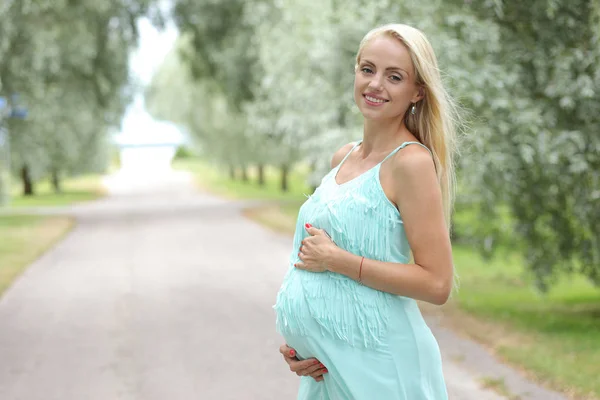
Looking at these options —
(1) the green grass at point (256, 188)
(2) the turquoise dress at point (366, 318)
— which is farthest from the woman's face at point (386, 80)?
(1) the green grass at point (256, 188)

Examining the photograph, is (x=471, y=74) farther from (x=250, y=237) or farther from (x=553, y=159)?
(x=250, y=237)

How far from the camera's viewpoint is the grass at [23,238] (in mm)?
12273

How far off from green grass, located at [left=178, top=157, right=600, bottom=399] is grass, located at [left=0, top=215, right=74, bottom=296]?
595cm

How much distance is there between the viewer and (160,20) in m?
20.7

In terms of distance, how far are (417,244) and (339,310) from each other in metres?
0.29

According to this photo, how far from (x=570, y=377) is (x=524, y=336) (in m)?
1.66

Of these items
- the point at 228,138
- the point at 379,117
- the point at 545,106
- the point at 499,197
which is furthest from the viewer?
the point at 228,138

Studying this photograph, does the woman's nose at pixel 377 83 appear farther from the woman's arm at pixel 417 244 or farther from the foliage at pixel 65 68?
the foliage at pixel 65 68

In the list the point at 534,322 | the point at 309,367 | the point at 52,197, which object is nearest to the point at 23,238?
the point at 534,322

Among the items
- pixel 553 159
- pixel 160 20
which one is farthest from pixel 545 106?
pixel 160 20

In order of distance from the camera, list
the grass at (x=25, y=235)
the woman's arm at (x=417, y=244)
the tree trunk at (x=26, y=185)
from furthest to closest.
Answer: the tree trunk at (x=26, y=185) < the grass at (x=25, y=235) < the woman's arm at (x=417, y=244)

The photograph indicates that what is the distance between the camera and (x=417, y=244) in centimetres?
214

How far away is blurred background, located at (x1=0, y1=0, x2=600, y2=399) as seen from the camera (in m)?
7.00

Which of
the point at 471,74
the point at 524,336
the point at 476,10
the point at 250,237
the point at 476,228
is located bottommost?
the point at 250,237
